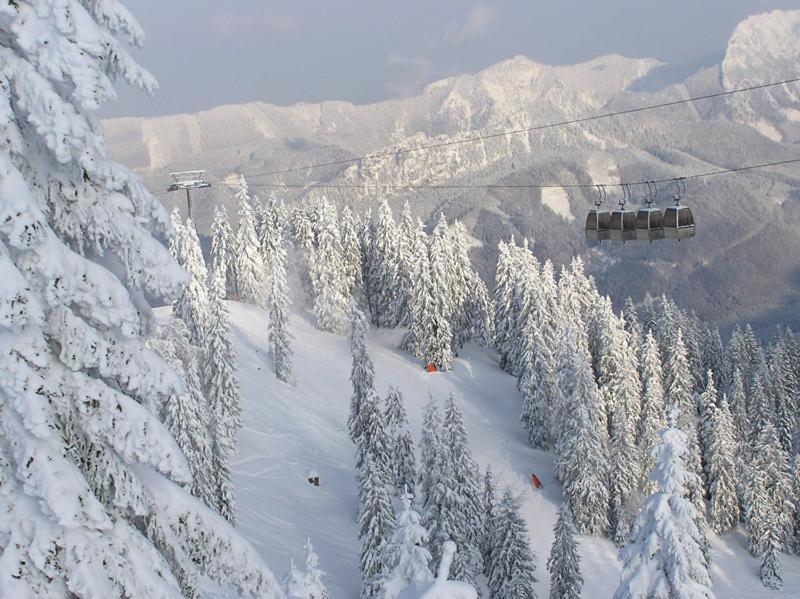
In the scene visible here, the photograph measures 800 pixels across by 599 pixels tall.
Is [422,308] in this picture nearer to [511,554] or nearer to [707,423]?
[707,423]

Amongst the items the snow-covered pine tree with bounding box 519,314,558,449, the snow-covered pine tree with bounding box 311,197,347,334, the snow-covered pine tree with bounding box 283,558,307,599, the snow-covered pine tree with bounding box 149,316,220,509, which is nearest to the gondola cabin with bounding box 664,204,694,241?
the snow-covered pine tree with bounding box 283,558,307,599

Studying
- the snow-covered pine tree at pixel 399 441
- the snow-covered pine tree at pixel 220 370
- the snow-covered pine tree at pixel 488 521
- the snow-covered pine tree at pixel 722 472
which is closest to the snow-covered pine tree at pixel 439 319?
the snow-covered pine tree at pixel 399 441

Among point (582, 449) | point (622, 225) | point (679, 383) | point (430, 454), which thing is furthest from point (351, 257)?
point (622, 225)

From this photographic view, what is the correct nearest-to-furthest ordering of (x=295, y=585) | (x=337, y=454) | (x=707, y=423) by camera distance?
(x=295, y=585) → (x=337, y=454) → (x=707, y=423)

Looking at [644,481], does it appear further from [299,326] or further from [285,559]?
Answer: [299,326]

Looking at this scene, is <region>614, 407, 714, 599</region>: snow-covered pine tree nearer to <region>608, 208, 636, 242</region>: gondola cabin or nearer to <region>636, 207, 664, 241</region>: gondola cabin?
<region>636, 207, 664, 241</region>: gondola cabin

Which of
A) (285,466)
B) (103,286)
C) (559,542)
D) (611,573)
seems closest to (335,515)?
(285,466)
